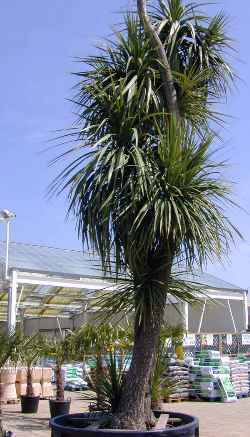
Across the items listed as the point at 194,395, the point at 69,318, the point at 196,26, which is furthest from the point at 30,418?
the point at 69,318

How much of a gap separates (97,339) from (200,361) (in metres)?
6.26

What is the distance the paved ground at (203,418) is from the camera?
415 inches

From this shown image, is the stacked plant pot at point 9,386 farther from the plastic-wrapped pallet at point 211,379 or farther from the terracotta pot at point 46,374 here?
the plastic-wrapped pallet at point 211,379

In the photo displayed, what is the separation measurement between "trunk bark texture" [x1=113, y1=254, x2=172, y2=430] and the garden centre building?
8.73m

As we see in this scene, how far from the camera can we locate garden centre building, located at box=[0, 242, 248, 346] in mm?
20000

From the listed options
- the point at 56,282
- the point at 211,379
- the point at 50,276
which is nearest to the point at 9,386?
the point at 50,276

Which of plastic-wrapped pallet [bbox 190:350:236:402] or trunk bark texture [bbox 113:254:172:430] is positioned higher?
trunk bark texture [bbox 113:254:172:430]

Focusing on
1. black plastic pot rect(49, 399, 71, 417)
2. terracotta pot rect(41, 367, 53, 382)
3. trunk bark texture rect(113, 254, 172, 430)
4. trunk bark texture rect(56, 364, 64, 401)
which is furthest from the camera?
terracotta pot rect(41, 367, 53, 382)

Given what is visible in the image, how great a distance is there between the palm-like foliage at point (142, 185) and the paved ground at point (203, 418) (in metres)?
4.84

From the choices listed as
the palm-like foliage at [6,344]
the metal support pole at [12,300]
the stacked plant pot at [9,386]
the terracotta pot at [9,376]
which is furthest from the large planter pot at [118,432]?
the metal support pole at [12,300]

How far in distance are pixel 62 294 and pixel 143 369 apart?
21076 millimetres

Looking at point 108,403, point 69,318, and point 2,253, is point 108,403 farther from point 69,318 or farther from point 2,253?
point 69,318

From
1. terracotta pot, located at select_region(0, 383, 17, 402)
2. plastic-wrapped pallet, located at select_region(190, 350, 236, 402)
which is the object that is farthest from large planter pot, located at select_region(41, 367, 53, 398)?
plastic-wrapped pallet, located at select_region(190, 350, 236, 402)

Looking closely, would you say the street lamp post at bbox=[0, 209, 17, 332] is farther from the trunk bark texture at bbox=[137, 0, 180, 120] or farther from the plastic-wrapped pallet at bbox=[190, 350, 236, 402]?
the trunk bark texture at bbox=[137, 0, 180, 120]
